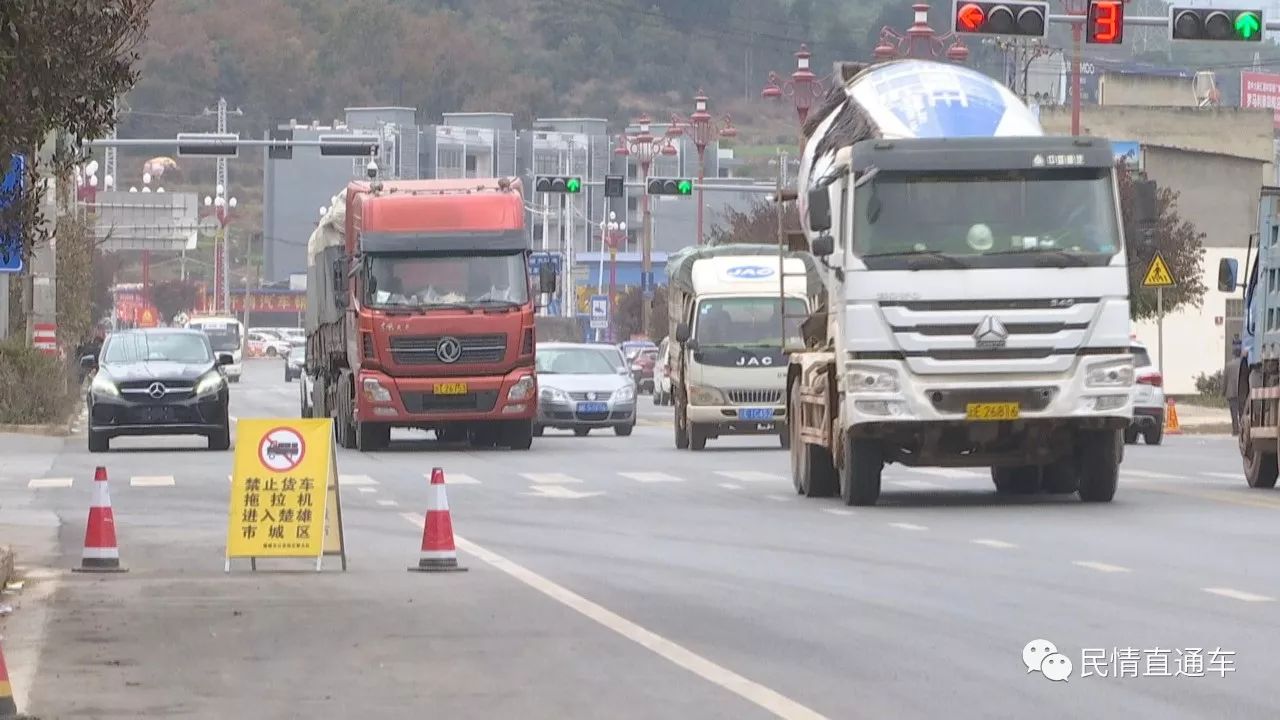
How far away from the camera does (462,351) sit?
36156 mm

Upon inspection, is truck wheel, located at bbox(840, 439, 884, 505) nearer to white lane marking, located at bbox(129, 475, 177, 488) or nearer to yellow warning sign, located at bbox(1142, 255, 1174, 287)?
white lane marking, located at bbox(129, 475, 177, 488)

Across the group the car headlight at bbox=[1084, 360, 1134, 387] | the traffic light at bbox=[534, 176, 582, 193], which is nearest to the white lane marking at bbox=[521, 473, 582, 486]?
the car headlight at bbox=[1084, 360, 1134, 387]

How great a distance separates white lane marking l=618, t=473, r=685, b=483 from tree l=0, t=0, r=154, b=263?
523 inches

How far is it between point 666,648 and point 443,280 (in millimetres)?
23989

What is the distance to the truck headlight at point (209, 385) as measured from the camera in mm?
36594

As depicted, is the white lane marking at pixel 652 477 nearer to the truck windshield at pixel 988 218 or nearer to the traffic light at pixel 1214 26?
the truck windshield at pixel 988 218

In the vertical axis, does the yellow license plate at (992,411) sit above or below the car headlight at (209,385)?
above

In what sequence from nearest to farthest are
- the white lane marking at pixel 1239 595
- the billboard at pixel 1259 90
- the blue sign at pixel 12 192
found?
the white lane marking at pixel 1239 595, the blue sign at pixel 12 192, the billboard at pixel 1259 90

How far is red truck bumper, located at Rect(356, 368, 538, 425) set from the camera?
3600cm

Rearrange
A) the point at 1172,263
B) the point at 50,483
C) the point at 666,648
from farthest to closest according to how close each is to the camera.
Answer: the point at 1172,263 → the point at 50,483 → the point at 666,648

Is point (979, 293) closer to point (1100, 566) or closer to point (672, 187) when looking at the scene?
point (1100, 566)

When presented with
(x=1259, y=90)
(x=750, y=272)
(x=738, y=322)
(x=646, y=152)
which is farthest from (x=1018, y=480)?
(x=1259, y=90)

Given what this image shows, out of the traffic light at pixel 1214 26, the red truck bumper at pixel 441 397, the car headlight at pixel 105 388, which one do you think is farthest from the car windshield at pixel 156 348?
the traffic light at pixel 1214 26

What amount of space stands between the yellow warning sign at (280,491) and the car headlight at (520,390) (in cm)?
1896
